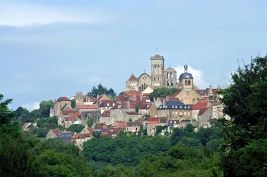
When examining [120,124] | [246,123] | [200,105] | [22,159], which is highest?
[200,105]

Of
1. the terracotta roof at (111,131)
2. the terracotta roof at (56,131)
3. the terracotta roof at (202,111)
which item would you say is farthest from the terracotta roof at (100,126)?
the terracotta roof at (202,111)

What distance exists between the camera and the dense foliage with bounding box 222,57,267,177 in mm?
29750

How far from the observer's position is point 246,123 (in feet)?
113

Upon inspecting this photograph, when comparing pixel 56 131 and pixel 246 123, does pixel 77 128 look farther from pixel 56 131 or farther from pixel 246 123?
pixel 246 123

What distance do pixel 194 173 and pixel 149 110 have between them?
134503mm

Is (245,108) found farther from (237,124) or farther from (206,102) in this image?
(206,102)

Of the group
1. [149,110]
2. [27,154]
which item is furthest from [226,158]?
[149,110]

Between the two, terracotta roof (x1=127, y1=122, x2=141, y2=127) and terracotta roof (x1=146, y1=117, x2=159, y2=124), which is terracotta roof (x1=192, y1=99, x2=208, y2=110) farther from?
terracotta roof (x1=127, y1=122, x2=141, y2=127)

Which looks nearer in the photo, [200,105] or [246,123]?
[246,123]

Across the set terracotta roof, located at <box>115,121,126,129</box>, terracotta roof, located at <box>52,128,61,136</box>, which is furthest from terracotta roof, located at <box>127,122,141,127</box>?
terracotta roof, located at <box>52,128,61,136</box>

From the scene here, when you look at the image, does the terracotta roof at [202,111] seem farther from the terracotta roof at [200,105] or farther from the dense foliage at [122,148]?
the dense foliage at [122,148]

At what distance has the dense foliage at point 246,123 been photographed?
29750 mm

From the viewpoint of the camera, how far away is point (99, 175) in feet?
266

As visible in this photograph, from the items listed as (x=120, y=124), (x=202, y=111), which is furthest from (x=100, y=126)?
(x=202, y=111)
